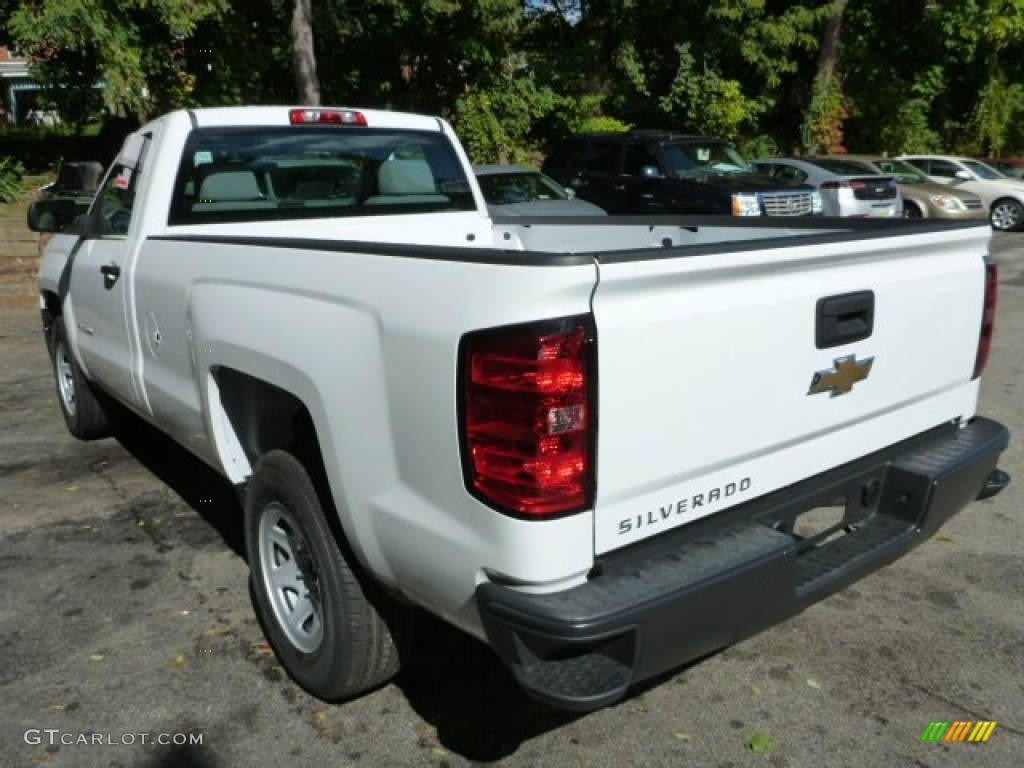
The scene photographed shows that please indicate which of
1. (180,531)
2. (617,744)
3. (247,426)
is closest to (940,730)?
(617,744)

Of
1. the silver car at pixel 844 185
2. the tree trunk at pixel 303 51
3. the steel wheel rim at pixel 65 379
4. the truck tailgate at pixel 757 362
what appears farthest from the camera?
the tree trunk at pixel 303 51

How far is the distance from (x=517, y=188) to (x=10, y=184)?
7694mm

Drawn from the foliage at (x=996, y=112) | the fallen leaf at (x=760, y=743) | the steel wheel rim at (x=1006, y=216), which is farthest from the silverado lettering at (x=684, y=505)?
the foliage at (x=996, y=112)

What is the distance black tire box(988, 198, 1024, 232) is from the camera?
1877 centimetres

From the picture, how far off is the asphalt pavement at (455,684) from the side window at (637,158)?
31.8 ft

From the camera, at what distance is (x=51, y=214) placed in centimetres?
519

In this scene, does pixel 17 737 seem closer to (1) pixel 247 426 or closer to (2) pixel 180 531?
(1) pixel 247 426

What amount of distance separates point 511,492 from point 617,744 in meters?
1.19

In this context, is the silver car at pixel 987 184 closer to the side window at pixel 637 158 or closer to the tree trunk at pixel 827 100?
the tree trunk at pixel 827 100

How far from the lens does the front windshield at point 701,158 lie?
1332 centimetres

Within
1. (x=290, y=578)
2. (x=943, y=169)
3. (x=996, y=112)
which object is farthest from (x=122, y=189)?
(x=996, y=112)

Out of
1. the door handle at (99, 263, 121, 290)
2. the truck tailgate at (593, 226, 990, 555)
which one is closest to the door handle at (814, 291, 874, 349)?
the truck tailgate at (593, 226, 990, 555)

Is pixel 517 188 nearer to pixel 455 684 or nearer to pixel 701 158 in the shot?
pixel 701 158

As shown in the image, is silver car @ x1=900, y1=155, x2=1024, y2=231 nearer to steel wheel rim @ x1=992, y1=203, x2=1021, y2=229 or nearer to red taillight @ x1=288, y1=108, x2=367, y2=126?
steel wheel rim @ x1=992, y1=203, x2=1021, y2=229
